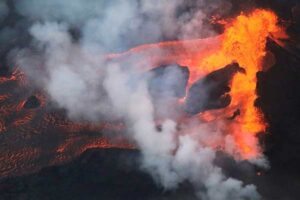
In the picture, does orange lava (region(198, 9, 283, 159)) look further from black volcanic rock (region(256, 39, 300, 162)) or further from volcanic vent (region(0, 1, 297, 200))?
black volcanic rock (region(256, 39, 300, 162))

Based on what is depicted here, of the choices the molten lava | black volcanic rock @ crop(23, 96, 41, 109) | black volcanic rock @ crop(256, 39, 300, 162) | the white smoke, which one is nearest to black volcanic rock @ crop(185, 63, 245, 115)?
the molten lava

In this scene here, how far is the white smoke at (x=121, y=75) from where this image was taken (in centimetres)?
1292

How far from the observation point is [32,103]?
44.4ft

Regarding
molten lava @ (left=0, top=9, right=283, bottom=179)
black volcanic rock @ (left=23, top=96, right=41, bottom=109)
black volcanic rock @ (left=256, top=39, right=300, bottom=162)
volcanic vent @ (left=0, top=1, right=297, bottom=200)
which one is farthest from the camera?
black volcanic rock @ (left=23, top=96, right=41, bottom=109)

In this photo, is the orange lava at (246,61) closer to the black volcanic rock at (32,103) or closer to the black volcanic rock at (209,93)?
the black volcanic rock at (209,93)

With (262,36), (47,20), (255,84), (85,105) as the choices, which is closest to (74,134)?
(85,105)

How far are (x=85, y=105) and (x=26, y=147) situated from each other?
2.10 meters

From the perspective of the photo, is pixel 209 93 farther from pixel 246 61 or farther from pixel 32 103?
pixel 32 103

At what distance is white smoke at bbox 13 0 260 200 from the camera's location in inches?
509

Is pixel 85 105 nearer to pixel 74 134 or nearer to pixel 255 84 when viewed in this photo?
pixel 74 134

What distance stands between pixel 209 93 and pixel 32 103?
540cm

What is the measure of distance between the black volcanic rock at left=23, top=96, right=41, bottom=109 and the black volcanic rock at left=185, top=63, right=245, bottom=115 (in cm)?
453

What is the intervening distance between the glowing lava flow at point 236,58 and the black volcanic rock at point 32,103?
8.54 ft

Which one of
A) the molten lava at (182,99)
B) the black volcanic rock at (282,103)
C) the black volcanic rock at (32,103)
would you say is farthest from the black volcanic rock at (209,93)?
the black volcanic rock at (32,103)
